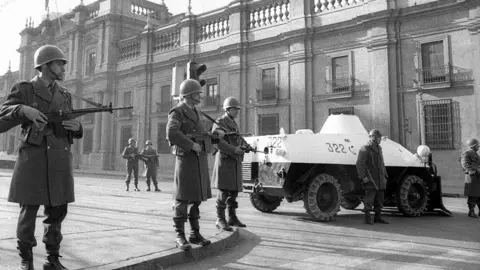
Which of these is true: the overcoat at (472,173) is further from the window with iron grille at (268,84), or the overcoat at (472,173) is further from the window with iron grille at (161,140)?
the window with iron grille at (161,140)

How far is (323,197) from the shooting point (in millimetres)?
8273

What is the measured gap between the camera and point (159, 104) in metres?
29.3

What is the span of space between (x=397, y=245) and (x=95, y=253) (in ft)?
13.5

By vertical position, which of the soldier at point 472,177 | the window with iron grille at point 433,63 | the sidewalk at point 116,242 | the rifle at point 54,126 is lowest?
the sidewalk at point 116,242

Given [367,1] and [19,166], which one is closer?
[19,166]

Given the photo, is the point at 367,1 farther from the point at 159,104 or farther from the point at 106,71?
the point at 106,71

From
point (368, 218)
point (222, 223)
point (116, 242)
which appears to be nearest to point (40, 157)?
point (116, 242)

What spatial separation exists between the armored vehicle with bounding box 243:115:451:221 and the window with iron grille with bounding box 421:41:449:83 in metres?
9.36

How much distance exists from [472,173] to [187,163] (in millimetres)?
7346

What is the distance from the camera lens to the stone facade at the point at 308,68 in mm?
17688

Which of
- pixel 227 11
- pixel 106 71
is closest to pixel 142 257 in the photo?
pixel 227 11

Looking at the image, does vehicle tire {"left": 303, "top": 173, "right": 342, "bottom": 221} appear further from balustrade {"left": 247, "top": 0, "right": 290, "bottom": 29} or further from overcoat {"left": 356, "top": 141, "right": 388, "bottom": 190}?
balustrade {"left": 247, "top": 0, "right": 290, "bottom": 29}

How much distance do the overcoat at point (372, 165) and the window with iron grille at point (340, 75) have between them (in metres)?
12.5

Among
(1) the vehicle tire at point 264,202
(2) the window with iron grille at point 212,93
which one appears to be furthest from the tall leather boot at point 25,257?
(2) the window with iron grille at point 212,93
